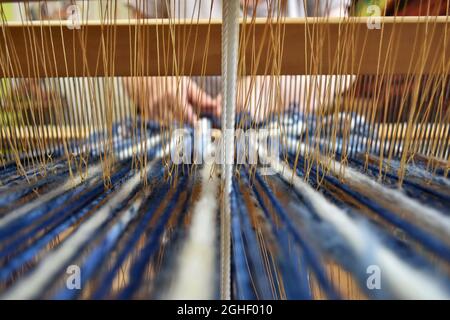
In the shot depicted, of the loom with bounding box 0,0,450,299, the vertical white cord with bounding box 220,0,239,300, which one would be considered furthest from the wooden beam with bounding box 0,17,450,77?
the vertical white cord with bounding box 220,0,239,300

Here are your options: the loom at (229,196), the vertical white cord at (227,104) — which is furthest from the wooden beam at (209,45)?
the vertical white cord at (227,104)

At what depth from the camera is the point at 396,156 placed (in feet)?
3.10

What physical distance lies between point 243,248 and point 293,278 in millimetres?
96

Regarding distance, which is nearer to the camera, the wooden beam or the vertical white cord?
the vertical white cord

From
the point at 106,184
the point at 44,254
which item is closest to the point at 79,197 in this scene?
the point at 106,184

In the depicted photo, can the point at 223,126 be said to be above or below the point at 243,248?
above

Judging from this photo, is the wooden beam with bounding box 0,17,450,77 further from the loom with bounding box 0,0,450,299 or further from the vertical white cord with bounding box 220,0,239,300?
the vertical white cord with bounding box 220,0,239,300

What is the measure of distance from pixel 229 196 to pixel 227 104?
0.65ft

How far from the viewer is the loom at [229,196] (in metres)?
0.42

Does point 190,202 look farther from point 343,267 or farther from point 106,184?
point 343,267

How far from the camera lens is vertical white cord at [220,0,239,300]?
1.50ft

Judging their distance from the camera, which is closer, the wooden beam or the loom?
the loom
